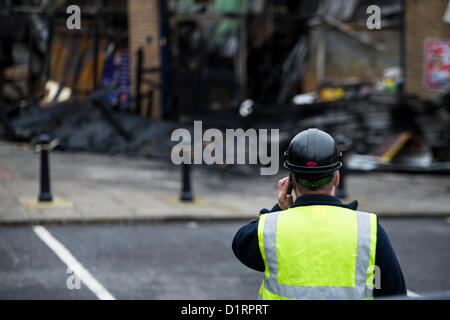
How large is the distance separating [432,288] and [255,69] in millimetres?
12071

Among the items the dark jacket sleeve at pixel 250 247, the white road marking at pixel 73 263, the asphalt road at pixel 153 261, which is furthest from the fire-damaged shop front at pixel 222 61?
the dark jacket sleeve at pixel 250 247

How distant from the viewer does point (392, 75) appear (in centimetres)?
→ 1797

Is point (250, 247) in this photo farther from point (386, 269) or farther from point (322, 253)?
point (386, 269)

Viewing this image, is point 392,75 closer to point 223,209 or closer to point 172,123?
point 172,123

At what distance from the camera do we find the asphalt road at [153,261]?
620 cm

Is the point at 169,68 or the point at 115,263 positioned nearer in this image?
the point at 115,263

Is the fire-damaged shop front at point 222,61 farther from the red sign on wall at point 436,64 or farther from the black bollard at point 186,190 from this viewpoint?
the black bollard at point 186,190

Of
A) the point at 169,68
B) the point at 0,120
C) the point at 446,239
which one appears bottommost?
the point at 446,239

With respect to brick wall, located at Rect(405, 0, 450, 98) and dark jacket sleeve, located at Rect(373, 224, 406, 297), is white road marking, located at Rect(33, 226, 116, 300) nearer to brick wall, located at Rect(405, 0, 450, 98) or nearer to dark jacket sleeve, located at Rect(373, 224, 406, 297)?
dark jacket sleeve, located at Rect(373, 224, 406, 297)

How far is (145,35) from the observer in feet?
56.1

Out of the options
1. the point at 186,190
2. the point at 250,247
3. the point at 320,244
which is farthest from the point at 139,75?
the point at 320,244

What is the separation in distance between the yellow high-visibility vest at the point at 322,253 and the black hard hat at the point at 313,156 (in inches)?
5.8
